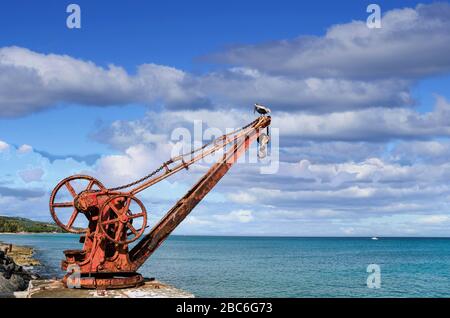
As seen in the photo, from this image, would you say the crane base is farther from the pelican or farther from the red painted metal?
the pelican

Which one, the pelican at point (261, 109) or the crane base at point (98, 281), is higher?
the pelican at point (261, 109)

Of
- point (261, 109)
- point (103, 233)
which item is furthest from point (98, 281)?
point (261, 109)

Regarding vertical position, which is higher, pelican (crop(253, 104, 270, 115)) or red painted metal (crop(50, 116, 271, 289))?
pelican (crop(253, 104, 270, 115))

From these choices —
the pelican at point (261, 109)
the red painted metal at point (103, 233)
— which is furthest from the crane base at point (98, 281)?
the pelican at point (261, 109)

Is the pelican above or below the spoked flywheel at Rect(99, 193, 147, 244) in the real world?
above

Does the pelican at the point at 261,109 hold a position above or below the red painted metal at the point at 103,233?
above

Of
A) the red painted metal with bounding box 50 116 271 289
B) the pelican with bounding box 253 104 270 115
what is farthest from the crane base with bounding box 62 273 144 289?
the pelican with bounding box 253 104 270 115

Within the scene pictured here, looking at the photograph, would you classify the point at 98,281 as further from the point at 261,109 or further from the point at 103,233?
the point at 261,109

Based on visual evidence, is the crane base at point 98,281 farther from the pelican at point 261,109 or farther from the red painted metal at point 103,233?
the pelican at point 261,109
